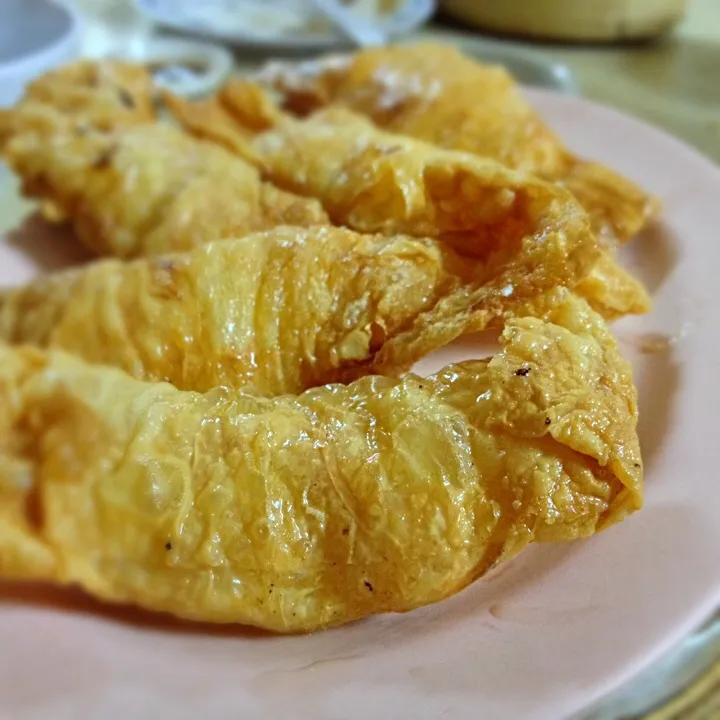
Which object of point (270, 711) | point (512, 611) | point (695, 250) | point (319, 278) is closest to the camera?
point (270, 711)

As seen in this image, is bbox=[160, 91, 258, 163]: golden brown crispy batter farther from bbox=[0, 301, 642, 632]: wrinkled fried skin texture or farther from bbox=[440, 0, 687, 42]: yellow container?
bbox=[440, 0, 687, 42]: yellow container

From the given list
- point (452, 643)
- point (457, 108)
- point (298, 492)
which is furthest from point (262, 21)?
point (452, 643)

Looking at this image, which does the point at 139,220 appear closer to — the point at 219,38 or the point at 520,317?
the point at 520,317

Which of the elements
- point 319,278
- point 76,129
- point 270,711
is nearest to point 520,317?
point 319,278

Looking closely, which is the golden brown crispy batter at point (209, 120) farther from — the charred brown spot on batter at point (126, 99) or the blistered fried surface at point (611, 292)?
the blistered fried surface at point (611, 292)

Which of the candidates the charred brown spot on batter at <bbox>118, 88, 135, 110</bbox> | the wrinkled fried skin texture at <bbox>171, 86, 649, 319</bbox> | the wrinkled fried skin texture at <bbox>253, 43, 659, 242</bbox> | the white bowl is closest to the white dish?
the white bowl
